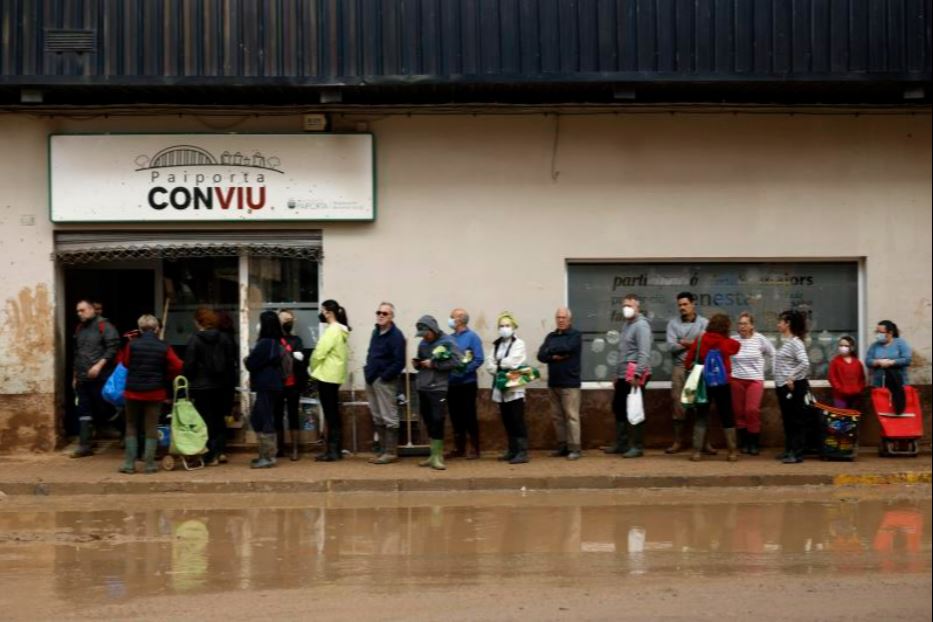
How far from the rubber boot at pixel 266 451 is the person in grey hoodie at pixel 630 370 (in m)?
3.92

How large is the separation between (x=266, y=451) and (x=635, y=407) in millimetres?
4157

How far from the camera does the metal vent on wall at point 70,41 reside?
13172mm

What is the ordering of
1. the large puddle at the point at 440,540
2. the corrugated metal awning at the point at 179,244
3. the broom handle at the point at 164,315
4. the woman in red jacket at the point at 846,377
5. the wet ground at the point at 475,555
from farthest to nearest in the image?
the broom handle at the point at 164,315 < the corrugated metal awning at the point at 179,244 < the woman in red jacket at the point at 846,377 < the large puddle at the point at 440,540 < the wet ground at the point at 475,555

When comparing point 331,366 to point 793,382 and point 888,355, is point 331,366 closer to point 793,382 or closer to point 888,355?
point 793,382

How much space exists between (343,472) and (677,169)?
531 centimetres

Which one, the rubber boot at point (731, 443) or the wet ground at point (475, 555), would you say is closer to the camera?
the wet ground at point (475, 555)

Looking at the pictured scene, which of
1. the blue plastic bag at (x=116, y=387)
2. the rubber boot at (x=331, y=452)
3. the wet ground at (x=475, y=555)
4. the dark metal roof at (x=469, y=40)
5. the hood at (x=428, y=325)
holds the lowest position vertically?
the wet ground at (x=475, y=555)

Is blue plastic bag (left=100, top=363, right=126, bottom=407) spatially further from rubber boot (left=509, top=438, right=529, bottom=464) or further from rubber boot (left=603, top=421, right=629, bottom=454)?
rubber boot (left=603, top=421, right=629, bottom=454)

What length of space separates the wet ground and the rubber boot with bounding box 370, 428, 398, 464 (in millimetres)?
1234

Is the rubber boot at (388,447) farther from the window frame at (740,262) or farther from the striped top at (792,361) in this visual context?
the striped top at (792,361)

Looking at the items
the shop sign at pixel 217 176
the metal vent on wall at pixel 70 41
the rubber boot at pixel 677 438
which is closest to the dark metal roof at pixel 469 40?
the metal vent on wall at pixel 70 41

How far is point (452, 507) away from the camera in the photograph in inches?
451

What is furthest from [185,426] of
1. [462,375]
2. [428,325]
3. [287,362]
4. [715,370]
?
[715,370]

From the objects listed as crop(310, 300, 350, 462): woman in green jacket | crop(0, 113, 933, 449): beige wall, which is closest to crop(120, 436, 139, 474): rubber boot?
crop(310, 300, 350, 462): woman in green jacket
